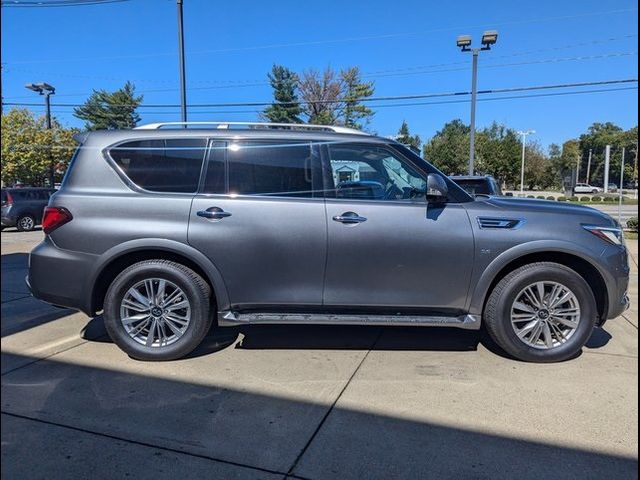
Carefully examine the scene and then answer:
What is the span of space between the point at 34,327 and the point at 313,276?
3115 mm

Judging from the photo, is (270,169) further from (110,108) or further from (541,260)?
(110,108)

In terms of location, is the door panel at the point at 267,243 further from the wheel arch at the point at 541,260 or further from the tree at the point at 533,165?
the tree at the point at 533,165

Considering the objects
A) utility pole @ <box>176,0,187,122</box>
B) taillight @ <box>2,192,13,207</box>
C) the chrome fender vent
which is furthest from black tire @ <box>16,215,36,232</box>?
the chrome fender vent

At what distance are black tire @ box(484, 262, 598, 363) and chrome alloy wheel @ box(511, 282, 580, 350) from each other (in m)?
0.03

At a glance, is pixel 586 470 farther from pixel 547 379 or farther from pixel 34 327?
pixel 34 327

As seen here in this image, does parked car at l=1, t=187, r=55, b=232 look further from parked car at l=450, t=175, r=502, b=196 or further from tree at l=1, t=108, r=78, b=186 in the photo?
parked car at l=450, t=175, r=502, b=196

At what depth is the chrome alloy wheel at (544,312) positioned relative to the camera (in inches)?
167

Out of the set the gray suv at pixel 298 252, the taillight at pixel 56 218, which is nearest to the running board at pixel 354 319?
the gray suv at pixel 298 252

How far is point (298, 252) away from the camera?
165 inches

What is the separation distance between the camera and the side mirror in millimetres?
4095

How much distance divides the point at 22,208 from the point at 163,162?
57.6ft

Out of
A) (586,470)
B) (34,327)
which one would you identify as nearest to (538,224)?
(586,470)

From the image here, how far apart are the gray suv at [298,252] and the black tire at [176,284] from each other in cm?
1

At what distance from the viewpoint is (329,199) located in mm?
4270
